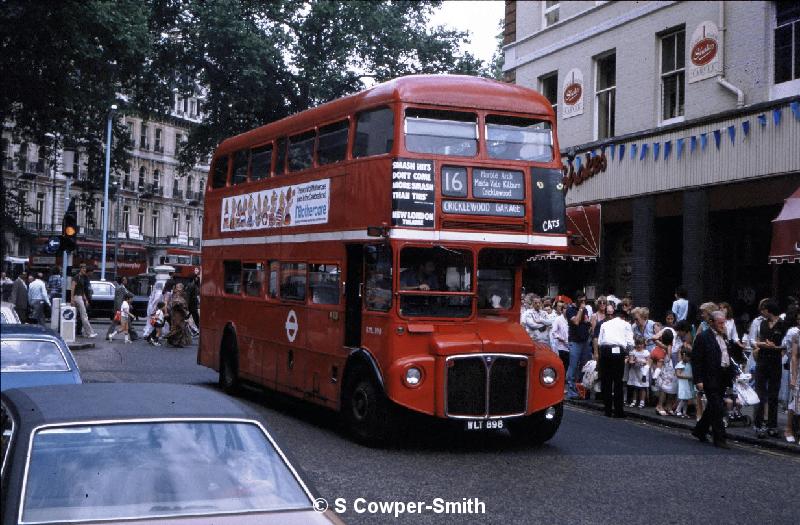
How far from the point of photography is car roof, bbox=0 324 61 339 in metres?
10.2

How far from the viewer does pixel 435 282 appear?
11656mm

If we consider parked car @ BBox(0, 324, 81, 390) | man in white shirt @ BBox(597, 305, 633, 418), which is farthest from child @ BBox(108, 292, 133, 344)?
parked car @ BBox(0, 324, 81, 390)

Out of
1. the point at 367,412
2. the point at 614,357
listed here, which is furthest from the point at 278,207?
the point at 614,357

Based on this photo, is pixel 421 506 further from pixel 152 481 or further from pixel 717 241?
pixel 717 241

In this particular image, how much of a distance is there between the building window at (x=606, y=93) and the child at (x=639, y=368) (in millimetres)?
9554

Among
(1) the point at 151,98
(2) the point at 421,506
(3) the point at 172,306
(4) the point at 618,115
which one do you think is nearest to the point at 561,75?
(4) the point at 618,115

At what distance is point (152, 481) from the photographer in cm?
430

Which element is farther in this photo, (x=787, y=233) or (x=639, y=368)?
(x=787, y=233)

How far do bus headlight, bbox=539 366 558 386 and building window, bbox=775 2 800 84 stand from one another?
10693 mm

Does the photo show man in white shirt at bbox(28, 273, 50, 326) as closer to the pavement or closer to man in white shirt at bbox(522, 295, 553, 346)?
man in white shirt at bbox(522, 295, 553, 346)

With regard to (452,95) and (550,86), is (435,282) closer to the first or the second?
(452,95)

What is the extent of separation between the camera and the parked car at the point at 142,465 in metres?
4.12

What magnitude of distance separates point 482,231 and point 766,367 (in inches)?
183

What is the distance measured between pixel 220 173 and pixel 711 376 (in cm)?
872
